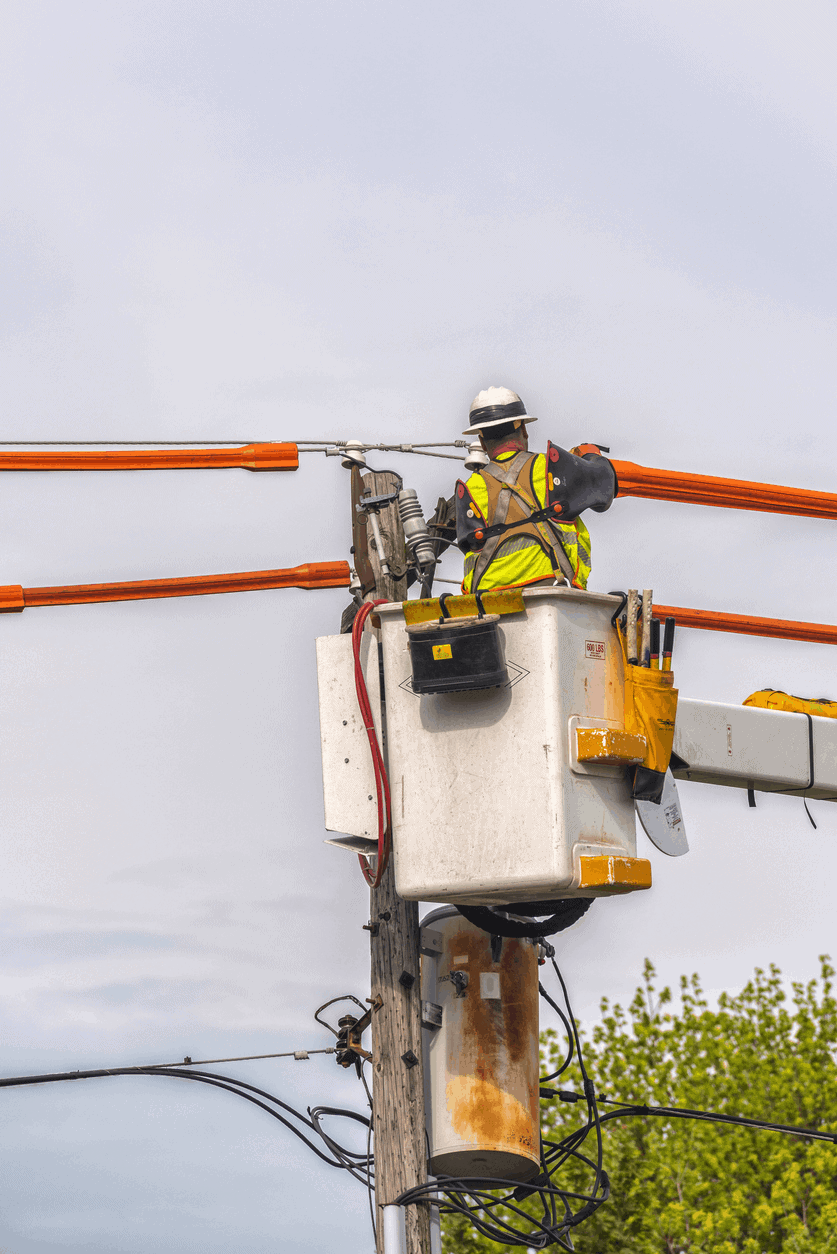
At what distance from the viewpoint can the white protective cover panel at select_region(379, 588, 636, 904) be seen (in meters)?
6.52

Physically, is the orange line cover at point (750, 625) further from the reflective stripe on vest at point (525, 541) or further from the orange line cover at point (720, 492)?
the reflective stripe on vest at point (525, 541)

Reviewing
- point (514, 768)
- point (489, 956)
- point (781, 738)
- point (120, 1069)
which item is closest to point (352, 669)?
point (514, 768)

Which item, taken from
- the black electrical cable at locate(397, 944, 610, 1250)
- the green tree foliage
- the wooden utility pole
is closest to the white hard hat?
the wooden utility pole

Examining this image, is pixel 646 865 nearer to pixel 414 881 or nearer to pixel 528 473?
pixel 414 881

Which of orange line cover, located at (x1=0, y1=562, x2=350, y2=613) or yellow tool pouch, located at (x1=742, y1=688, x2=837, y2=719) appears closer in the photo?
yellow tool pouch, located at (x1=742, y1=688, x2=837, y2=719)

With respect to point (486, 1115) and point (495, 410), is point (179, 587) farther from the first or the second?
point (486, 1115)

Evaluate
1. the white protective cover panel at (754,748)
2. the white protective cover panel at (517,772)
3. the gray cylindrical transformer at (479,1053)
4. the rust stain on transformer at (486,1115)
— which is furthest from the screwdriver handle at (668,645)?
the rust stain on transformer at (486,1115)

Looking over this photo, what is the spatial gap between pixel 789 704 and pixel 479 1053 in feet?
8.14

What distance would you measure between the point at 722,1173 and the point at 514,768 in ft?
50.1

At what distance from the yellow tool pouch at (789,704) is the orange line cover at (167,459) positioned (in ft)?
9.26

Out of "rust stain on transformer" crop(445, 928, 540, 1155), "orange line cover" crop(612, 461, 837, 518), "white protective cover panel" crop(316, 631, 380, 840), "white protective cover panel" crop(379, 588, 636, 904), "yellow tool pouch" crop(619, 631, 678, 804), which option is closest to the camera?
A: "white protective cover panel" crop(379, 588, 636, 904)

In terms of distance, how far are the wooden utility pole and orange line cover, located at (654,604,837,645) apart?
3.19 meters

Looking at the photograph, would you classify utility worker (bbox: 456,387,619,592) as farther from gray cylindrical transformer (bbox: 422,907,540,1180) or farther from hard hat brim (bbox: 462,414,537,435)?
gray cylindrical transformer (bbox: 422,907,540,1180)

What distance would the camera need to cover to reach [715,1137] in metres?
20.1
